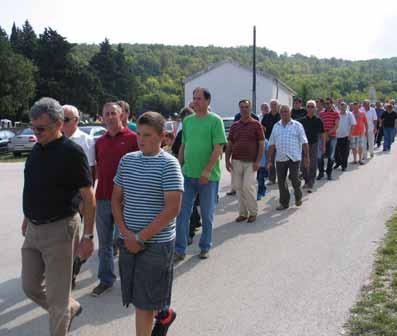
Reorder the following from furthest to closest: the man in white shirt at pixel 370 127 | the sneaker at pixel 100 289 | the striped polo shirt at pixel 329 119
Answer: the man in white shirt at pixel 370 127
the striped polo shirt at pixel 329 119
the sneaker at pixel 100 289

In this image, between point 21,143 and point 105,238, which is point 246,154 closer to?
point 105,238

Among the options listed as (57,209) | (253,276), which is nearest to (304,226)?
(253,276)

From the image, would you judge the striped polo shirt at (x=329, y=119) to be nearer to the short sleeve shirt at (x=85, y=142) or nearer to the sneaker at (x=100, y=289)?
the short sleeve shirt at (x=85, y=142)

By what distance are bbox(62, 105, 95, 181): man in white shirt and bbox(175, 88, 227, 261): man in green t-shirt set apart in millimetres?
1155

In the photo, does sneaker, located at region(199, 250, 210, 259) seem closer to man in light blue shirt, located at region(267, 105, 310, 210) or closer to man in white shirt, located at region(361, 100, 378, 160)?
man in light blue shirt, located at region(267, 105, 310, 210)

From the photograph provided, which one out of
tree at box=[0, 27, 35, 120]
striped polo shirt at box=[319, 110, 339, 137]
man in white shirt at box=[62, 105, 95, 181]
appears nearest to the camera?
man in white shirt at box=[62, 105, 95, 181]

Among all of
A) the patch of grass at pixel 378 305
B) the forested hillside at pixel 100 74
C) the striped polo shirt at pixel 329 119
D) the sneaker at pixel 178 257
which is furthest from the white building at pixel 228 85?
the patch of grass at pixel 378 305

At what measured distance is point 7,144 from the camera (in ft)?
91.5

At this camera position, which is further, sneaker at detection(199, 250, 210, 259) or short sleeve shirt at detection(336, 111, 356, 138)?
short sleeve shirt at detection(336, 111, 356, 138)

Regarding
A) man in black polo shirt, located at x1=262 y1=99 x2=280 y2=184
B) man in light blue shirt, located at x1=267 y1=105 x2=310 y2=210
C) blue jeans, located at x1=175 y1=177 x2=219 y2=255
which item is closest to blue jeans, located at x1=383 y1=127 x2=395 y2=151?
man in black polo shirt, located at x1=262 y1=99 x2=280 y2=184

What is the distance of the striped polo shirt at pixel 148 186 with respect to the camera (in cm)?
347

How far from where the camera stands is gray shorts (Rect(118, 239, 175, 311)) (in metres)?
3.49

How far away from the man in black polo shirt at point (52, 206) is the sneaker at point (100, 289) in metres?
1.31

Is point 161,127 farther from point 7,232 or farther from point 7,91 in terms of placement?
point 7,91
